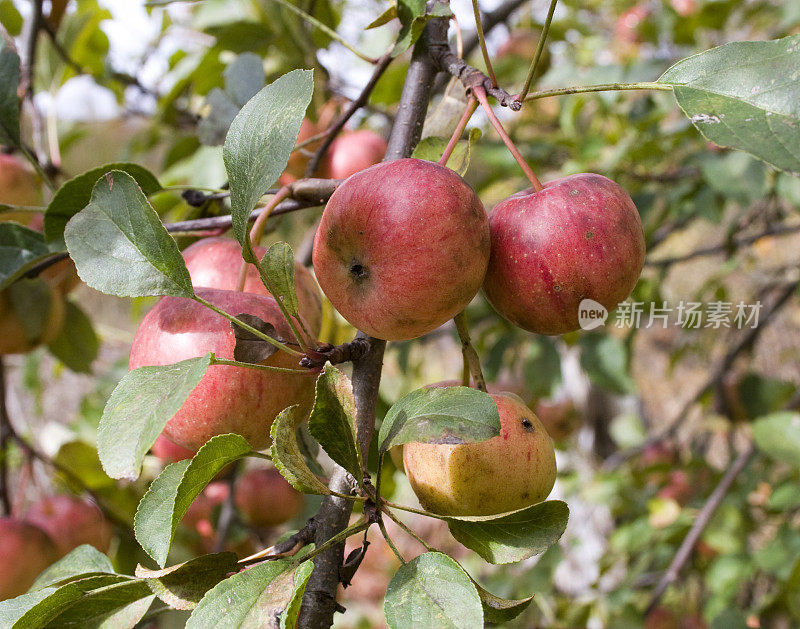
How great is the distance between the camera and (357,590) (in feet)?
14.4

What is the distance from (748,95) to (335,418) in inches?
12.9

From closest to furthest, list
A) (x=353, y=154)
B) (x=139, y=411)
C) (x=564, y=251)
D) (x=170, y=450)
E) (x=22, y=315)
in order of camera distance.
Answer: (x=139, y=411), (x=564, y=251), (x=170, y=450), (x=22, y=315), (x=353, y=154)

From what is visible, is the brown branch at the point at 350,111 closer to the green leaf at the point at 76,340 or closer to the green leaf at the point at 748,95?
the green leaf at the point at 748,95

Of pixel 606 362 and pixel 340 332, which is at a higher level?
pixel 340 332

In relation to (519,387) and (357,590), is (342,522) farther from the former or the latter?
(357,590)

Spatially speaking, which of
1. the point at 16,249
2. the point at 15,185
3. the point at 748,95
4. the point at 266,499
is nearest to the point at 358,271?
the point at 748,95

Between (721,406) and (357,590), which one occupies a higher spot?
(721,406)

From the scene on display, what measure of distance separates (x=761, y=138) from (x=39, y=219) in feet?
2.90

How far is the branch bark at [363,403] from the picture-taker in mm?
466

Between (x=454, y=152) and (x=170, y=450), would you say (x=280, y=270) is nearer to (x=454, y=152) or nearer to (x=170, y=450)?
(x=454, y=152)

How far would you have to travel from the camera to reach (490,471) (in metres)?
0.52

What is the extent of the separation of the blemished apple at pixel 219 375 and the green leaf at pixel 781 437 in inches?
39.5

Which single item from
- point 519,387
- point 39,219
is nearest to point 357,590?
point 519,387

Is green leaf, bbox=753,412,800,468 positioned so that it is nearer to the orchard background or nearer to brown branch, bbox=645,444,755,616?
the orchard background
